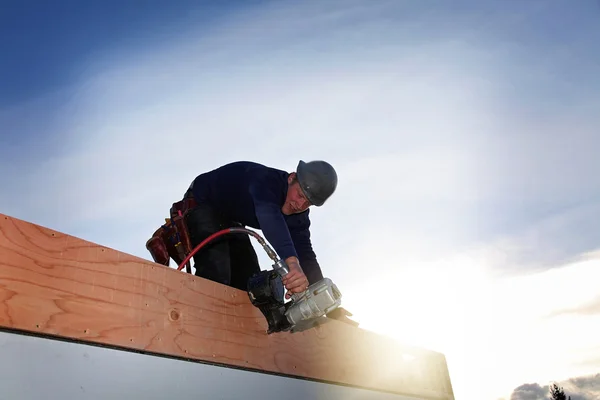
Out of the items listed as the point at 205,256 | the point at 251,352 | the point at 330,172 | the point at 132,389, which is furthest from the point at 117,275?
the point at 330,172

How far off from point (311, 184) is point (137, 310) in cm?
136

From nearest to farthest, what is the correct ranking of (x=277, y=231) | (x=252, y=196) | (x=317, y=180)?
(x=277, y=231) < (x=252, y=196) < (x=317, y=180)

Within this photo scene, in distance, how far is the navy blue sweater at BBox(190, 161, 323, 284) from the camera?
109 inches

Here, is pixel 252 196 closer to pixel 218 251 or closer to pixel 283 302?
pixel 218 251

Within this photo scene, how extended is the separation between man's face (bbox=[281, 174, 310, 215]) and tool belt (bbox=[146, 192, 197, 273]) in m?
0.60

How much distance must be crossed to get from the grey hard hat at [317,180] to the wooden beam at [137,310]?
2.60 ft

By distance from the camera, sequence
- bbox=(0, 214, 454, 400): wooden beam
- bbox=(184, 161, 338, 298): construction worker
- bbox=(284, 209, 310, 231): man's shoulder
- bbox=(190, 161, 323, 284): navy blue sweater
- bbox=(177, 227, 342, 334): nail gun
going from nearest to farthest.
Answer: bbox=(0, 214, 454, 400): wooden beam, bbox=(177, 227, 342, 334): nail gun, bbox=(190, 161, 323, 284): navy blue sweater, bbox=(184, 161, 338, 298): construction worker, bbox=(284, 209, 310, 231): man's shoulder

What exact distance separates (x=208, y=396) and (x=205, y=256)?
107 centimetres

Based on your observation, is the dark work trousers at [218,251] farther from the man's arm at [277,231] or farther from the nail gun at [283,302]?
the nail gun at [283,302]

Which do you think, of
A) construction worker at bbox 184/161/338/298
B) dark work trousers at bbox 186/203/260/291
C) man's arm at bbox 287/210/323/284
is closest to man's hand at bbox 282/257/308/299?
construction worker at bbox 184/161/338/298

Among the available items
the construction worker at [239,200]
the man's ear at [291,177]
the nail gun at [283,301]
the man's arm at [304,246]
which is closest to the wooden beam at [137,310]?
the nail gun at [283,301]

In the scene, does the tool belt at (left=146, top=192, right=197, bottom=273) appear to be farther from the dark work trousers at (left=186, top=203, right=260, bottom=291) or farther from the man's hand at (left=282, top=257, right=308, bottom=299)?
the man's hand at (left=282, top=257, right=308, bottom=299)

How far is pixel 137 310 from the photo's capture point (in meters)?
2.05

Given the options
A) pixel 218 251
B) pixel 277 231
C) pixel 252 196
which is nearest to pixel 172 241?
pixel 218 251
